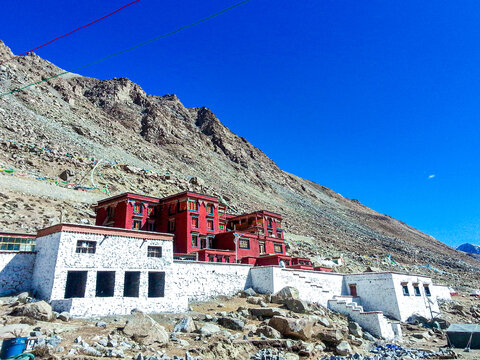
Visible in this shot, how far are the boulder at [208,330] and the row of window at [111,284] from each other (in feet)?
19.2

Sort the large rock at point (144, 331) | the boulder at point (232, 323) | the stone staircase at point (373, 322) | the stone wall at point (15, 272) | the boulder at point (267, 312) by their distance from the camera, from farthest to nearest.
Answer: the stone staircase at point (373, 322)
the boulder at point (267, 312)
the stone wall at point (15, 272)
the boulder at point (232, 323)
the large rock at point (144, 331)

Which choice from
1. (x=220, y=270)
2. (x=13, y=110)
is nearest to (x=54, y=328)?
(x=220, y=270)

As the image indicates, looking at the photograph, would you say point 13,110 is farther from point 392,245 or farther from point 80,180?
point 392,245

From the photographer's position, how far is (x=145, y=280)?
22.5 metres

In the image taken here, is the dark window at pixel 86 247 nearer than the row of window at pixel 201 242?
Yes

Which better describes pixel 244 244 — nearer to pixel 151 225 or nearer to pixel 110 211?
pixel 151 225

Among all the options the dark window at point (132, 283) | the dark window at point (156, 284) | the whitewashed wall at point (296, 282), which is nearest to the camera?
the dark window at point (132, 283)

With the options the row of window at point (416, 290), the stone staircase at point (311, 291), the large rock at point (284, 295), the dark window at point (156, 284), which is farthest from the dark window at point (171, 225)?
the row of window at point (416, 290)

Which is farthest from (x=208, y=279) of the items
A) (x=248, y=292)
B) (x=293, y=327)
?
(x=293, y=327)

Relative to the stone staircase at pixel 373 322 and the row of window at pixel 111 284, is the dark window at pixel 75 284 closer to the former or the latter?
the row of window at pixel 111 284

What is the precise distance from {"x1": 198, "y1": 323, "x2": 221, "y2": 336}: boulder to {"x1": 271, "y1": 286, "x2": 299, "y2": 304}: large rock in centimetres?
860

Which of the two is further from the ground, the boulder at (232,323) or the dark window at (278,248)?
the dark window at (278,248)

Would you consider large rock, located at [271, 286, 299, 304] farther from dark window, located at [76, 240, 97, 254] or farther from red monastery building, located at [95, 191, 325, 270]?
dark window, located at [76, 240, 97, 254]

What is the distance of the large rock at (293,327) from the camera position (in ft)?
62.7
